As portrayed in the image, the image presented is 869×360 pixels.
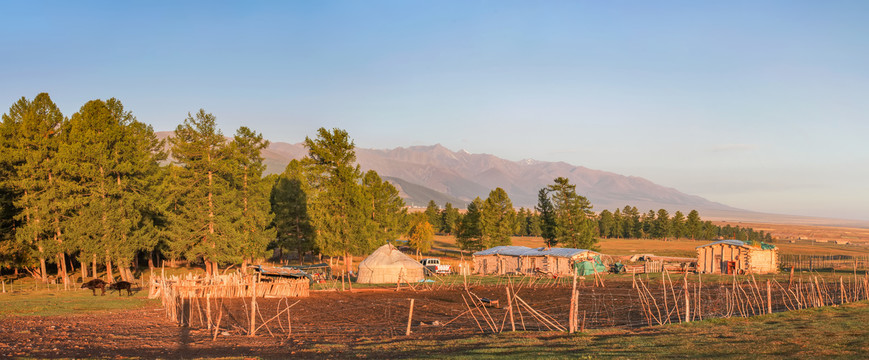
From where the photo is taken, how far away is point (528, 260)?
51906 millimetres

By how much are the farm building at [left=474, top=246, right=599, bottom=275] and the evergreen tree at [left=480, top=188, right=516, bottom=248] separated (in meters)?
12.0

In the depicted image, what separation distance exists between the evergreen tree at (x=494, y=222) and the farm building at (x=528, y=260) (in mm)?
11960

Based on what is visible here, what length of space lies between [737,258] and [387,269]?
27.8 m

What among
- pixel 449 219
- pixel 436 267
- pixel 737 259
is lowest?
pixel 436 267

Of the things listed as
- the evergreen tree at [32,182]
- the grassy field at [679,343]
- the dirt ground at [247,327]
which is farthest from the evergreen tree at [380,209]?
the grassy field at [679,343]

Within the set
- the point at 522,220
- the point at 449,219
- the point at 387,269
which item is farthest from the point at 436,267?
the point at 522,220

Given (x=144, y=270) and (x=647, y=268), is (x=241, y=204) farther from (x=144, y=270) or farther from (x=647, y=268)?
(x=647, y=268)

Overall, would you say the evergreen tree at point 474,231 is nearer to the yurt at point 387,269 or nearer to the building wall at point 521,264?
the building wall at point 521,264

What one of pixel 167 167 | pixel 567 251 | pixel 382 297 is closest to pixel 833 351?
pixel 382 297

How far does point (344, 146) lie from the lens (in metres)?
55.1

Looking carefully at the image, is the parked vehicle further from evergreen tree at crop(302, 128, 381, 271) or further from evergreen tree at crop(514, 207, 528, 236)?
evergreen tree at crop(514, 207, 528, 236)

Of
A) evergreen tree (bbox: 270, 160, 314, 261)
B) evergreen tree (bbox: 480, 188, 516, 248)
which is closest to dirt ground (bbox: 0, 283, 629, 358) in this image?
evergreen tree (bbox: 270, 160, 314, 261)

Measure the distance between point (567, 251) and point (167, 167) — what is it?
1401 inches

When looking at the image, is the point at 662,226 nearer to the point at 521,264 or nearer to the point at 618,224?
the point at 618,224
